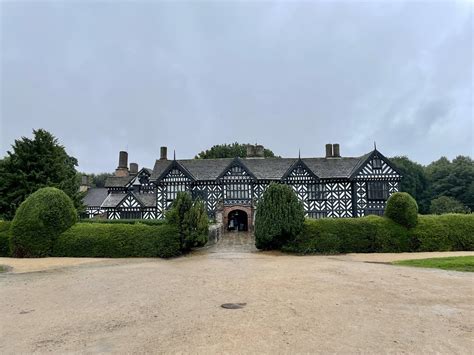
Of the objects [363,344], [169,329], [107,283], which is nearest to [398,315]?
[363,344]

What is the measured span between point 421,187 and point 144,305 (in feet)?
193

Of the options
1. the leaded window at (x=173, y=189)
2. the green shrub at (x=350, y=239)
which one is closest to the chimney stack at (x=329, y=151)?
the leaded window at (x=173, y=189)

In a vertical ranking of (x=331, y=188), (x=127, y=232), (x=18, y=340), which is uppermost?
(x=331, y=188)

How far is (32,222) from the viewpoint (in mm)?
16375

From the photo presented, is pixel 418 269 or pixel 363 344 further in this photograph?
pixel 418 269

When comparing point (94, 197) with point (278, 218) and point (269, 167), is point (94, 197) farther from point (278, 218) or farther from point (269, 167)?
point (278, 218)

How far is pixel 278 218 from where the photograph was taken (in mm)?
17344

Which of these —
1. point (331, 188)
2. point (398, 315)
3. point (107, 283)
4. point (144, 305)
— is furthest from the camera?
point (331, 188)

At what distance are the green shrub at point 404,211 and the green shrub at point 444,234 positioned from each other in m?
0.47

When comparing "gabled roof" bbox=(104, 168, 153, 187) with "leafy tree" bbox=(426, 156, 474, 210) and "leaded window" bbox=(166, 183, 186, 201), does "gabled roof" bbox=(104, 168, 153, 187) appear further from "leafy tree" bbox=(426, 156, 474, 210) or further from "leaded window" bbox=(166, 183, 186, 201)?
"leafy tree" bbox=(426, 156, 474, 210)

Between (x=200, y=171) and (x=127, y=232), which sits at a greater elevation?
(x=200, y=171)

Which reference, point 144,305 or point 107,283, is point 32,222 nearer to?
point 107,283

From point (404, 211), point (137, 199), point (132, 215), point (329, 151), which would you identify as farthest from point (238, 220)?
point (404, 211)

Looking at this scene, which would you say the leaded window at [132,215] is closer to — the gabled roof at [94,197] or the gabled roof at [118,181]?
the gabled roof at [118,181]
